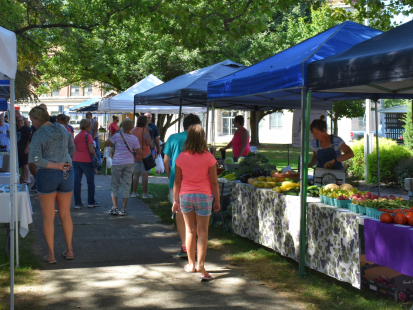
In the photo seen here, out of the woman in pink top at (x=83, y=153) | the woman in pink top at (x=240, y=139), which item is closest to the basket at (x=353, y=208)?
the woman in pink top at (x=240, y=139)

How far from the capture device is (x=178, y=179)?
189 inches

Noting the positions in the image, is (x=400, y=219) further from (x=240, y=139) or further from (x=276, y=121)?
(x=276, y=121)

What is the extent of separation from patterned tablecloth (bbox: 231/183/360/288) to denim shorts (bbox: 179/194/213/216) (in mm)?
1079

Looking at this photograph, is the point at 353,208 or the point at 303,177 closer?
the point at 353,208

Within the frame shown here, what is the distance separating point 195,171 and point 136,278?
139cm

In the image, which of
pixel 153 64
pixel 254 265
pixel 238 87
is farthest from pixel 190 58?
pixel 254 265

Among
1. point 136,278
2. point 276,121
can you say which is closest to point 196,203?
point 136,278

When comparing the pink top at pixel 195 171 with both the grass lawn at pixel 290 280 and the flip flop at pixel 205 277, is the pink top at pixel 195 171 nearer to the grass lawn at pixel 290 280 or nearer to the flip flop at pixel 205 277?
the flip flop at pixel 205 277

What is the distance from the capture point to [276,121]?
4900 centimetres

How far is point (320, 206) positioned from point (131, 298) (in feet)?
7.15

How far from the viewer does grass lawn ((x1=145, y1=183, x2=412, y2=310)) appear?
4.10m

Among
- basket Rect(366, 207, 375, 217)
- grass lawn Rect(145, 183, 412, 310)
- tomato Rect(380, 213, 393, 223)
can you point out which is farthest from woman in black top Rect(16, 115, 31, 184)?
tomato Rect(380, 213, 393, 223)

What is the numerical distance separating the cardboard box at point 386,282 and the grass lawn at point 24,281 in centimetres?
323

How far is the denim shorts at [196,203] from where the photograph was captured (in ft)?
15.5
